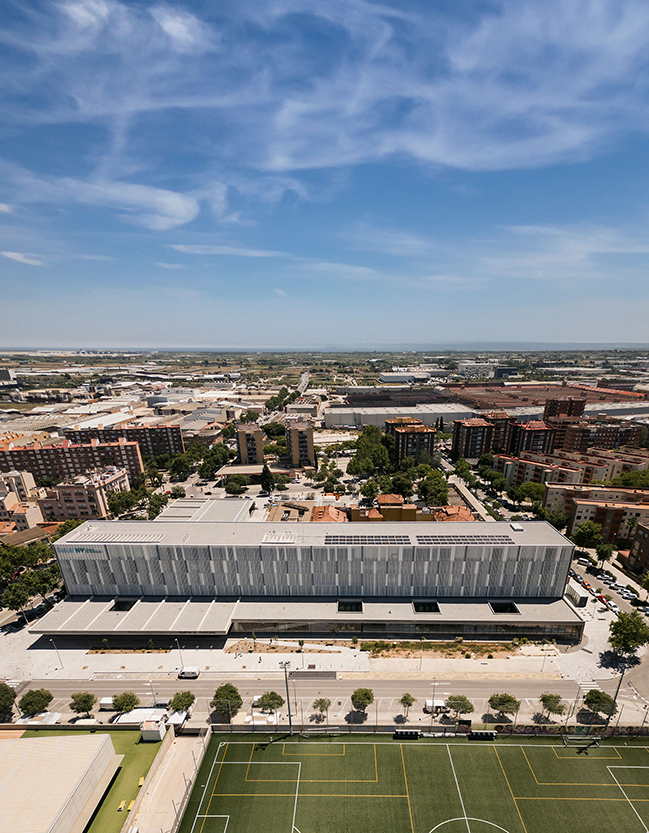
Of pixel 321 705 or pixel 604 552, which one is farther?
pixel 604 552

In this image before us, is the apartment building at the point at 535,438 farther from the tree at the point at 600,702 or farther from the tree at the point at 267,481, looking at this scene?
the tree at the point at 600,702

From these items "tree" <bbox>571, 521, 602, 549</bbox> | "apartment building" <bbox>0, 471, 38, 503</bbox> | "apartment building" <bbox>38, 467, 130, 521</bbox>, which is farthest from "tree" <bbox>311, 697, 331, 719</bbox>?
"apartment building" <bbox>0, 471, 38, 503</bbox>

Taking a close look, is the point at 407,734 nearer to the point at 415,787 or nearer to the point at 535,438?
the point at 415,787

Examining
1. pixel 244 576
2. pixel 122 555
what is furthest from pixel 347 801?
pixel 122 555

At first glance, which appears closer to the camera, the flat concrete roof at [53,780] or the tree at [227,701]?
the flat concrete roof at [53,780]

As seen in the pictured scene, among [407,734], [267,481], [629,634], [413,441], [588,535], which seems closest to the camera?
[407,734]

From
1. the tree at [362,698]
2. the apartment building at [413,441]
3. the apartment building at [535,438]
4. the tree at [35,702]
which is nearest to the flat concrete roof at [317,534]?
the tree at [362,698]

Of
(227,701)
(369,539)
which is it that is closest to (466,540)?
(369,539)
